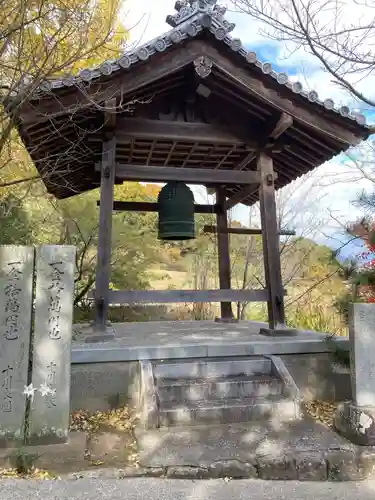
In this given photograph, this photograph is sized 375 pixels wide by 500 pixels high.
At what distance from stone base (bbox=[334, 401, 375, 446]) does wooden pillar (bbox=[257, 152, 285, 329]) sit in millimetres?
1714

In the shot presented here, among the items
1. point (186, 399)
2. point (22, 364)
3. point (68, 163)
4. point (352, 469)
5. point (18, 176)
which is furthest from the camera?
point (18, 176)

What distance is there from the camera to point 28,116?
480cm

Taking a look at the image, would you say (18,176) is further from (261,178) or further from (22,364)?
(22,364)

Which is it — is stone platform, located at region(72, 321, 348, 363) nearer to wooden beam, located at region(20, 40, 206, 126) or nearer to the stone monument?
the stone monument

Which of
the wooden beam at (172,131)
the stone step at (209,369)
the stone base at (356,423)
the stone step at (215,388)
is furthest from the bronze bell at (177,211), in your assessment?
the stone base at (356,423)

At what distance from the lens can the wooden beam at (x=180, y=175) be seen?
5.71 meters

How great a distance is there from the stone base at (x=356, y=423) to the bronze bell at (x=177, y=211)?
10.7 feet

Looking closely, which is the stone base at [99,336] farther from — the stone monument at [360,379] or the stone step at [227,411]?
the stone monument at [360,379]

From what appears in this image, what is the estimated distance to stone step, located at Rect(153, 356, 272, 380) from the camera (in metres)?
4.59

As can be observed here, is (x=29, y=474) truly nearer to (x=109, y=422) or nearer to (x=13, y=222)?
(x=109, y=422)

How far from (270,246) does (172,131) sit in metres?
2.12

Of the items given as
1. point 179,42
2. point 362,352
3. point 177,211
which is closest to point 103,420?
point 362,352

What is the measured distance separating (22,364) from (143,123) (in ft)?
11.8

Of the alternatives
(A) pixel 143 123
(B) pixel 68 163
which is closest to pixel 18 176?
(B) pixel 68 163
